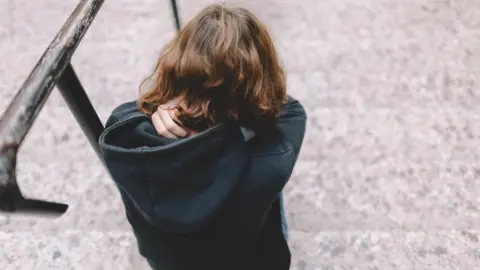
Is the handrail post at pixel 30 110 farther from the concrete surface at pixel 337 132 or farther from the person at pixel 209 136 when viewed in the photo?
the concrete surface at pixel 337 132

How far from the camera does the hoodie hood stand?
94 cm

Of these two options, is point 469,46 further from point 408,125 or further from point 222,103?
point 222,103

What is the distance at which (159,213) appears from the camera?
100cm

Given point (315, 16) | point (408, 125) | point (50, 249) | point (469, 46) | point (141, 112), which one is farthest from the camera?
point (315, 16)

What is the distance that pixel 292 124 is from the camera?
1.12 meters

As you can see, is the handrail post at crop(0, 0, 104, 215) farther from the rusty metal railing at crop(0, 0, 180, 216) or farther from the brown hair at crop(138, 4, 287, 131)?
the brown hair at crop(138, 4, 287, 131)

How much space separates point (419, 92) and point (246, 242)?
1272 mm

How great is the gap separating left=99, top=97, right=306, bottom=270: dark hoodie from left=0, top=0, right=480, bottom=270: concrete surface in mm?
598

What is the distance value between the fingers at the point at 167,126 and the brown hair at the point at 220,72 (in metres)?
0.02

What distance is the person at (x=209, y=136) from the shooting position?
956 millimetres

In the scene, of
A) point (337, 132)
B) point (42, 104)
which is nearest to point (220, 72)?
point (42, 104)

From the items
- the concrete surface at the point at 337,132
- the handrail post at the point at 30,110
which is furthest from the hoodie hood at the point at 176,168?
the concrete surface at the point at 337,132

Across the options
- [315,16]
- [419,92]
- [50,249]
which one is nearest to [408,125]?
[419,92]

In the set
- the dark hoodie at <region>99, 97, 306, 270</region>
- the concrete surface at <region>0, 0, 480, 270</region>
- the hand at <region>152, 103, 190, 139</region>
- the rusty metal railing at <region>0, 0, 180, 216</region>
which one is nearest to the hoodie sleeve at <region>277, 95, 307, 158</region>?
the dark hoodie at <region>99, 97, 306, 270</region>
